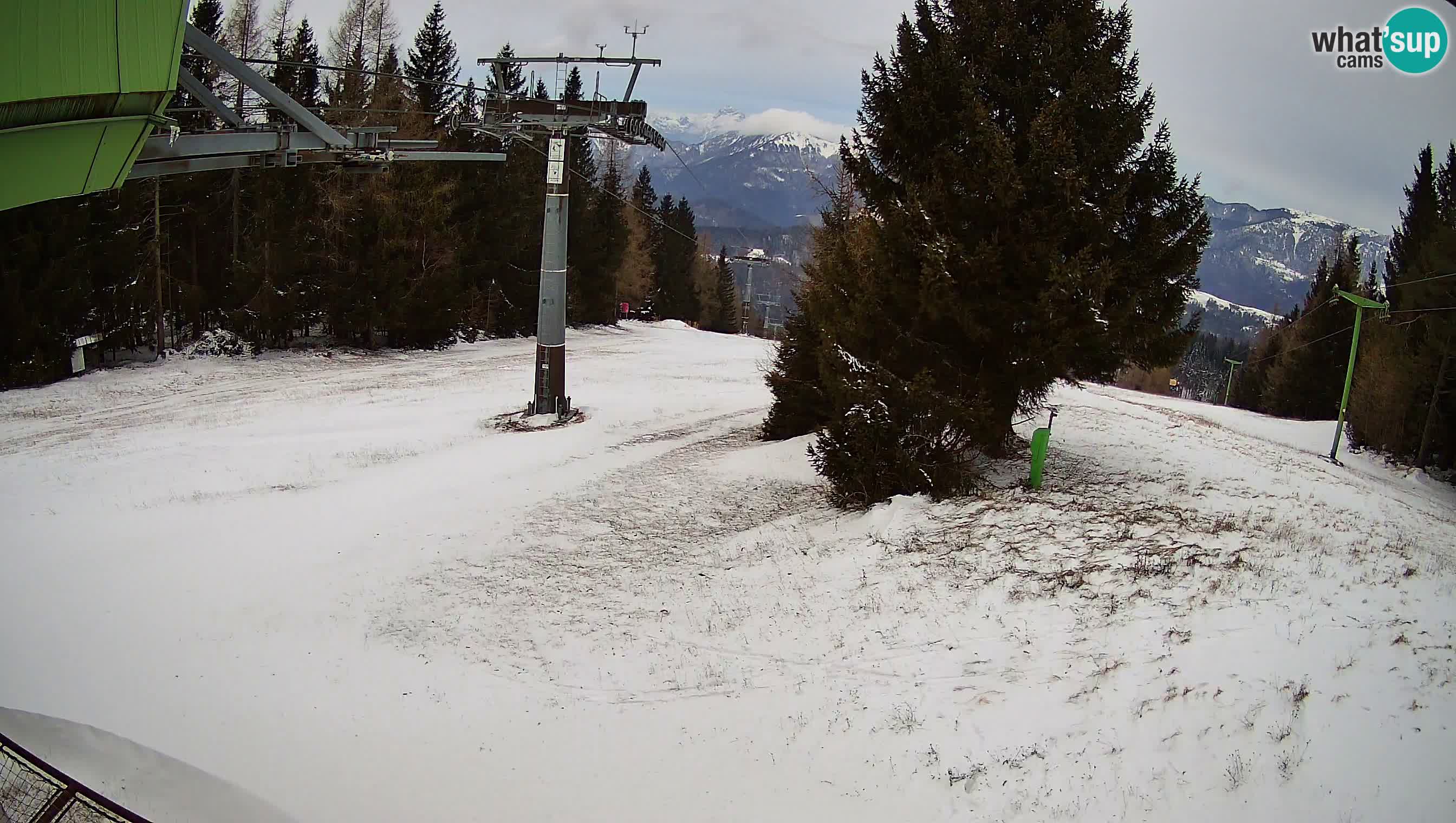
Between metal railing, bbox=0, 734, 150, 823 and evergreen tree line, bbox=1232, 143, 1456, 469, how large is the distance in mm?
30715

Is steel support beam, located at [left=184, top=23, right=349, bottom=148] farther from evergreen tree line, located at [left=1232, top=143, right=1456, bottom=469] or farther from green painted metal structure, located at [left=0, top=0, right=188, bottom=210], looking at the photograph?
evergreen tree line, located at [left=1232, top=143, right=1456, bottom=469]

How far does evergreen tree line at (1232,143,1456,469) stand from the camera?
25328 mm

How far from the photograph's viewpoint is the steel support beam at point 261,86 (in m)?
7.01

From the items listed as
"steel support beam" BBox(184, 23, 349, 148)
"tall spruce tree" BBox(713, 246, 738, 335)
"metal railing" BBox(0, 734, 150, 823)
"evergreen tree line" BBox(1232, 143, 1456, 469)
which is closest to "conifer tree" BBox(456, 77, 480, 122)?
"steel support beam" BBox(184, 23, 349, 148)

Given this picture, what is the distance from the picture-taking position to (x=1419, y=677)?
19.2 ft

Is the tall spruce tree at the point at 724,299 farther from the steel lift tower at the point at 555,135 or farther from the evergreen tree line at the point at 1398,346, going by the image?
the steel lift tower at the point at 555,135

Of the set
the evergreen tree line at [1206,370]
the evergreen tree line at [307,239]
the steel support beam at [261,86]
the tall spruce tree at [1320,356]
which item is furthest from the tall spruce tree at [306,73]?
the evergreen tree line at [1206,370]

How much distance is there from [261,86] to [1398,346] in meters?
35.9

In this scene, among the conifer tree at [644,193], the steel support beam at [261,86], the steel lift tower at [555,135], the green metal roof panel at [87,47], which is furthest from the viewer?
the conifer tree at [644,193]

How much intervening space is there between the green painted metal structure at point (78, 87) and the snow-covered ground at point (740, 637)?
4.57m

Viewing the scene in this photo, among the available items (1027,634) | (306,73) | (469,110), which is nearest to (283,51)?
(306,73)

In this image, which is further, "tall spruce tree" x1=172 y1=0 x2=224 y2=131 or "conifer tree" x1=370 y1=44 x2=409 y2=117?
"conifer tree" x1=370 y1=44 x2=409 y2=117

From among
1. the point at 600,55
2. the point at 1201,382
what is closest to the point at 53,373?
the point at 600,55

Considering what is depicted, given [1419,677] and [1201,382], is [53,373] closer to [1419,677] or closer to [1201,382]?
[1419,677]
